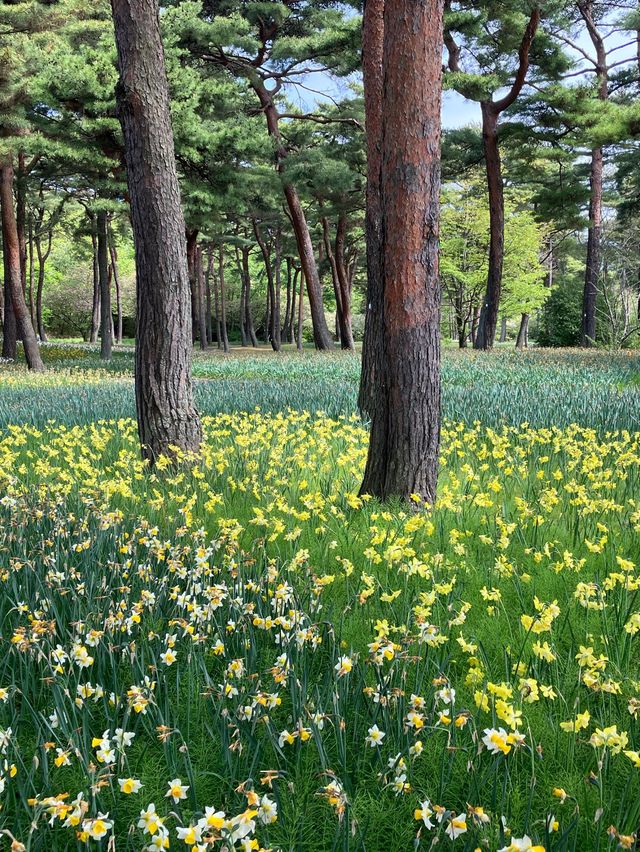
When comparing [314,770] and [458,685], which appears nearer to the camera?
[314,770]

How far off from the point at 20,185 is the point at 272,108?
789 cm

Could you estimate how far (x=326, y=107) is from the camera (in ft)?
79.5

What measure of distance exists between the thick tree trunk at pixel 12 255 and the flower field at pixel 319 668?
12.3 metres

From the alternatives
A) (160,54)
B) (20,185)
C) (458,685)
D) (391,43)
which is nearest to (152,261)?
(160,54)

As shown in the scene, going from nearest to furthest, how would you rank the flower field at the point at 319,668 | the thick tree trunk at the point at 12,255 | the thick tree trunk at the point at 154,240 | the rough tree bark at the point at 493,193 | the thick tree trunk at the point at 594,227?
the flower field at the point at 319,668 → the thick tree trunk at the point at 154,240 → the thick tree trunk at the point at 12,255 → the rough tree bark at the point at 493,193 → the thick tree trunk at the point at 594,227

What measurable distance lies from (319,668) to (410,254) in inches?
97.4

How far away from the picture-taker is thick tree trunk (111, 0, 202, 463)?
5.02 m

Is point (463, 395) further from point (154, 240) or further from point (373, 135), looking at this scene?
point (154, 240)

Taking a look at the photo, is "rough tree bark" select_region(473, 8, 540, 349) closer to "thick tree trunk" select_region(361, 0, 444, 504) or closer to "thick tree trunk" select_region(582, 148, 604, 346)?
"thick tree trunk" select_region(582, 148, 604, 346)

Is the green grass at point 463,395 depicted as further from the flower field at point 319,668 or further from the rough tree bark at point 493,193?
the rough tree bark at point 493,193

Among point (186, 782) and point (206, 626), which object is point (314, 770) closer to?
→ point (186, 782)

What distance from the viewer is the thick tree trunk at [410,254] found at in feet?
12.2

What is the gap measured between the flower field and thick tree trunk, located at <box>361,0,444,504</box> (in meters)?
0.37

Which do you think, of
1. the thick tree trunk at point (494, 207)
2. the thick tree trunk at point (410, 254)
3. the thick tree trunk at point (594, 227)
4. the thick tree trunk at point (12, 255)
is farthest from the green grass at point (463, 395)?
the thick tree trunk at point (594, 227)
